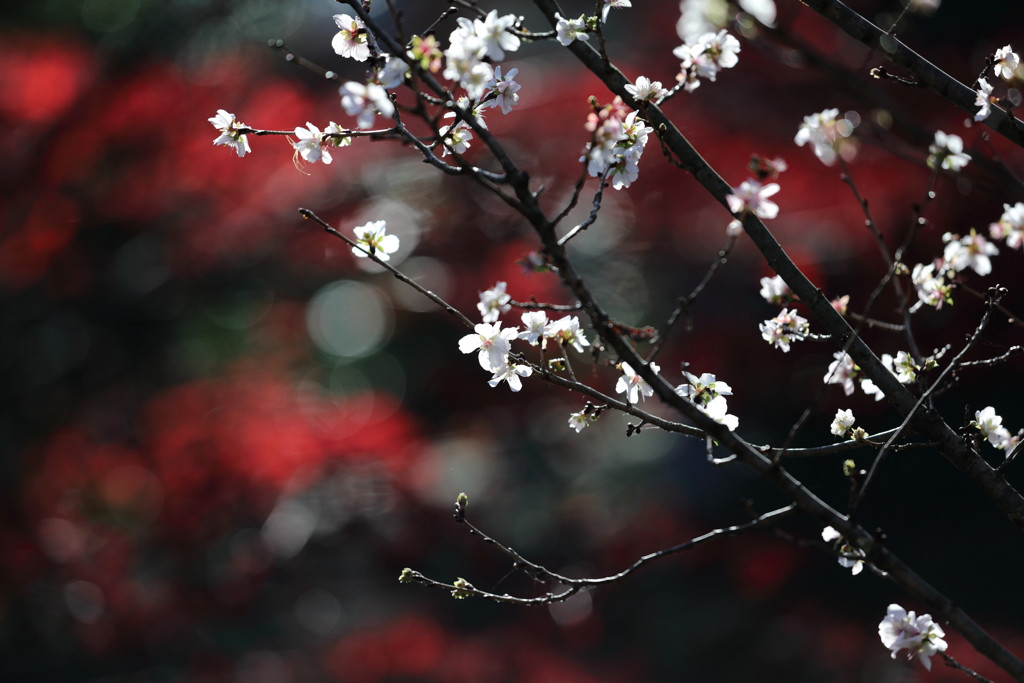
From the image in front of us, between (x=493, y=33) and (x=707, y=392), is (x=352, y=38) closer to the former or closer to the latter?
(x=493, y=33)

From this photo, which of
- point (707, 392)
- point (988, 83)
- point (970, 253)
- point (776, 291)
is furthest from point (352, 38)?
point (970, 253)

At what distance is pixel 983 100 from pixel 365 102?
1.01 meters

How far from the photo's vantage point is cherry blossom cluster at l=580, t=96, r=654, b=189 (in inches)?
42.0

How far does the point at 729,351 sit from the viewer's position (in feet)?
15.3

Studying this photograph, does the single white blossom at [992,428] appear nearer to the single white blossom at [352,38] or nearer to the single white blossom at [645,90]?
the single white blossom at [645,90]

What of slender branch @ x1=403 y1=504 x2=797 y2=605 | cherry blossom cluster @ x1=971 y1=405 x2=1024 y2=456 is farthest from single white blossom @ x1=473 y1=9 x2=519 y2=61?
cherry blossom cluster @ x1=971 y1=405 x2=1024 y2=456

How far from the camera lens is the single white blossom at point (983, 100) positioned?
116cm

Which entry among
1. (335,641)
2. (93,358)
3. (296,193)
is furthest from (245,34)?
(335,641)

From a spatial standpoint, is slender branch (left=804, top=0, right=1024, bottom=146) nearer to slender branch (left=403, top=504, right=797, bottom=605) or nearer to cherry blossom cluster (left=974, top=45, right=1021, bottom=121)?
cherry blossom cluster (left=974, top=45, right=1021, bottom=121)

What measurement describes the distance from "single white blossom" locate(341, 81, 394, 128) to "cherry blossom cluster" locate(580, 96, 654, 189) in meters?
0.31

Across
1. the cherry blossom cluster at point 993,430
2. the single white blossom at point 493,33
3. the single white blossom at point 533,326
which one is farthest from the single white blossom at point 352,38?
the cherry blossom cluster at point 993,430

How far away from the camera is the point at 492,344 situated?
4.03ft

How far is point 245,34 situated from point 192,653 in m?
5.08

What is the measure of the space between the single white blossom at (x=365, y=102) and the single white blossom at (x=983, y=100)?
96 centimetres
